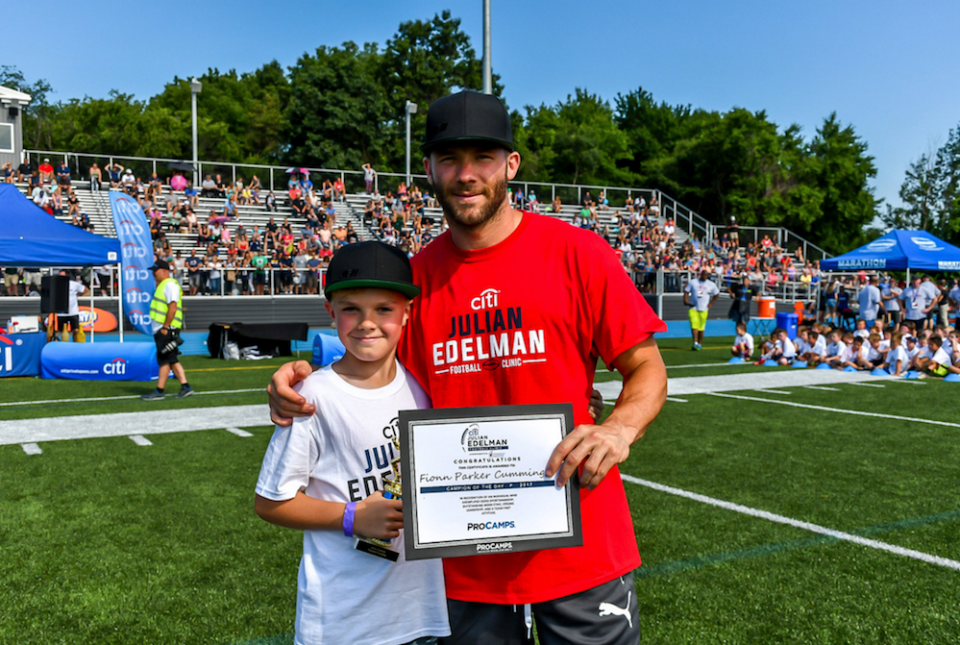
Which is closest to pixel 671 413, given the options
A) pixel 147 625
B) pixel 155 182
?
pixel 147 625

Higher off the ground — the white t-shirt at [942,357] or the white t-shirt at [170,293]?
the white t-shirt at [170,293]

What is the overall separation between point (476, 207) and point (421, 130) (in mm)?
53405

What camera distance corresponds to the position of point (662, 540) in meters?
4.62

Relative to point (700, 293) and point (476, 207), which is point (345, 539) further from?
point (700, 293)

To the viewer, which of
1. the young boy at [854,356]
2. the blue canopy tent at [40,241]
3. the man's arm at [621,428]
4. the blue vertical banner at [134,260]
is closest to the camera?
the man's arm at [621,428]

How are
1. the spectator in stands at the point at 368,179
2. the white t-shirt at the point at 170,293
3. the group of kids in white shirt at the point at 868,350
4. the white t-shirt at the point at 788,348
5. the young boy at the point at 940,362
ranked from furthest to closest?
the spectator in stands at the point at 368,179 → the white t-shirt at the point at 788,348 → the group of kids in white shirt at the point at 868,350 → the young boy at the point at 940,362 → the white t-shirt at the point at 170,293

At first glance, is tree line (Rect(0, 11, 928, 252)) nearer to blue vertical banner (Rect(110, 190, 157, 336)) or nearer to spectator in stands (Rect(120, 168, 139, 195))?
spectator in stands (Rect(120, 168, 139, 195))

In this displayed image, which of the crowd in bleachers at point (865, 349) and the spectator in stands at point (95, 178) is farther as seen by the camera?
the spectator in stands at point (95, 178)

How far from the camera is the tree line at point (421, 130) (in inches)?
1998

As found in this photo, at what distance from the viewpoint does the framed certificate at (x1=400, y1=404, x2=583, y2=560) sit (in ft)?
5.55

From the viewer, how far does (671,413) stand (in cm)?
906

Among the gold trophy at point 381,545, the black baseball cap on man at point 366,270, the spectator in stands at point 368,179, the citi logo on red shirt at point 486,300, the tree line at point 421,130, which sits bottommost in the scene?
the gold trophy at point 381,545

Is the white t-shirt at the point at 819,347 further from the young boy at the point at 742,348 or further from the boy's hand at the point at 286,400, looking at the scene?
the boy's hand at the point at 286,400

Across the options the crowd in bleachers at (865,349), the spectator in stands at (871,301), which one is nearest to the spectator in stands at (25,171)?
the crowd in bleachers at (865,349)
